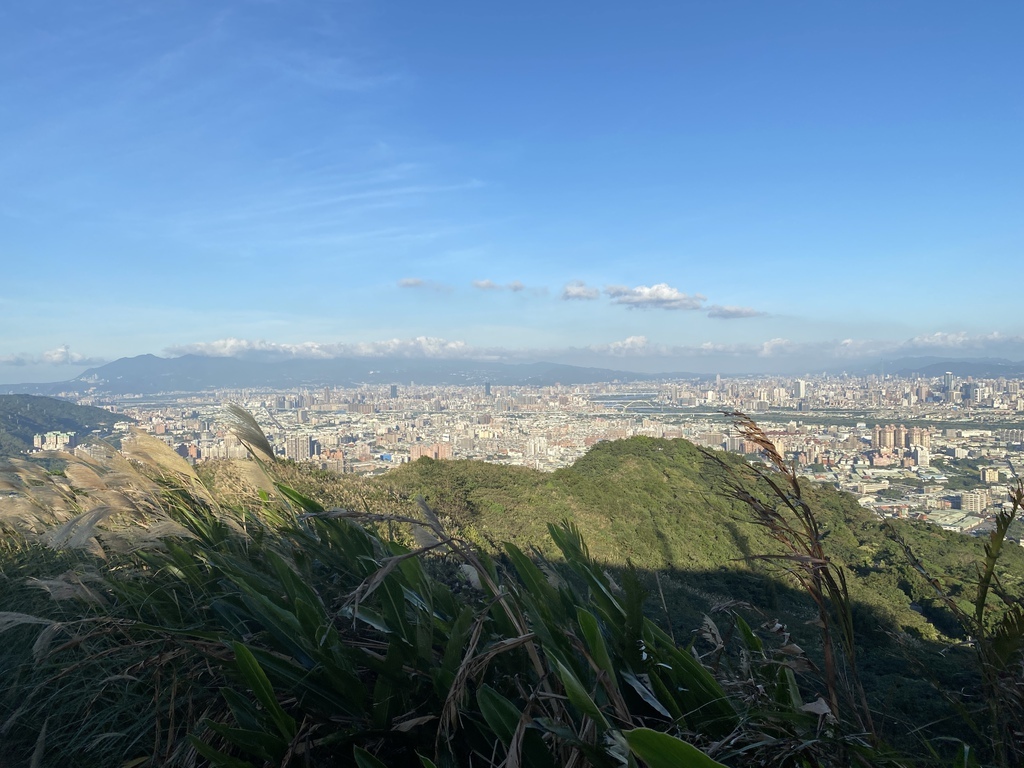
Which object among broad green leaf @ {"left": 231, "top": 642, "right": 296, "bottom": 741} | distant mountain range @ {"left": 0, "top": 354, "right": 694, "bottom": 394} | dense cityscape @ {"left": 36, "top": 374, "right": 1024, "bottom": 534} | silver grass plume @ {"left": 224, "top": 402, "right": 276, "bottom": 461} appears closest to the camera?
broad green leaf @ {"left": 231, "top": 642, "right": 296, "bottom": 741}

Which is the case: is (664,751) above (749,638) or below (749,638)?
above

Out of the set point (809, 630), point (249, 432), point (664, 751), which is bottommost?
point (809, 630)

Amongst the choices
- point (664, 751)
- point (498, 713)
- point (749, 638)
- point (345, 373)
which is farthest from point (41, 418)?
point (345, 373)

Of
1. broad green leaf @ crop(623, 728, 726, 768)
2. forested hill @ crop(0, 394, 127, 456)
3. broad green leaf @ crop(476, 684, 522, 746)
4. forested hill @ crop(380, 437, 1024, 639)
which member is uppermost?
broad green leaf @ crop(623, 728, 726, 768)

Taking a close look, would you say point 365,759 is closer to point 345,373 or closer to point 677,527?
point 677,527

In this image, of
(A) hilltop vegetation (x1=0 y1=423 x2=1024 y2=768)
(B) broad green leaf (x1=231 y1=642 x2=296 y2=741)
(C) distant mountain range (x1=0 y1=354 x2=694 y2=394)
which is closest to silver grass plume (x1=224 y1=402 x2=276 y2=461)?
(A) hilltop vegetation (x1=0 y1=423 x2=1024 y2=768)

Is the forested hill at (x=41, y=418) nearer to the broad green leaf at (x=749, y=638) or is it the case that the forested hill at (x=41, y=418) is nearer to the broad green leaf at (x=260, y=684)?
the broad green leaf at (x=260, y=684)

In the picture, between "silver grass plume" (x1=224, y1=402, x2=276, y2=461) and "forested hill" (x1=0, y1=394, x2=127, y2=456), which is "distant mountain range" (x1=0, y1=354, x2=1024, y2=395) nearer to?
"forested hill" (x1=0, y1=394, x2=127, y2=456)

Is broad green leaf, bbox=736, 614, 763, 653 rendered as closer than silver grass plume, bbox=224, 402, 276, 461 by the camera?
Yes
